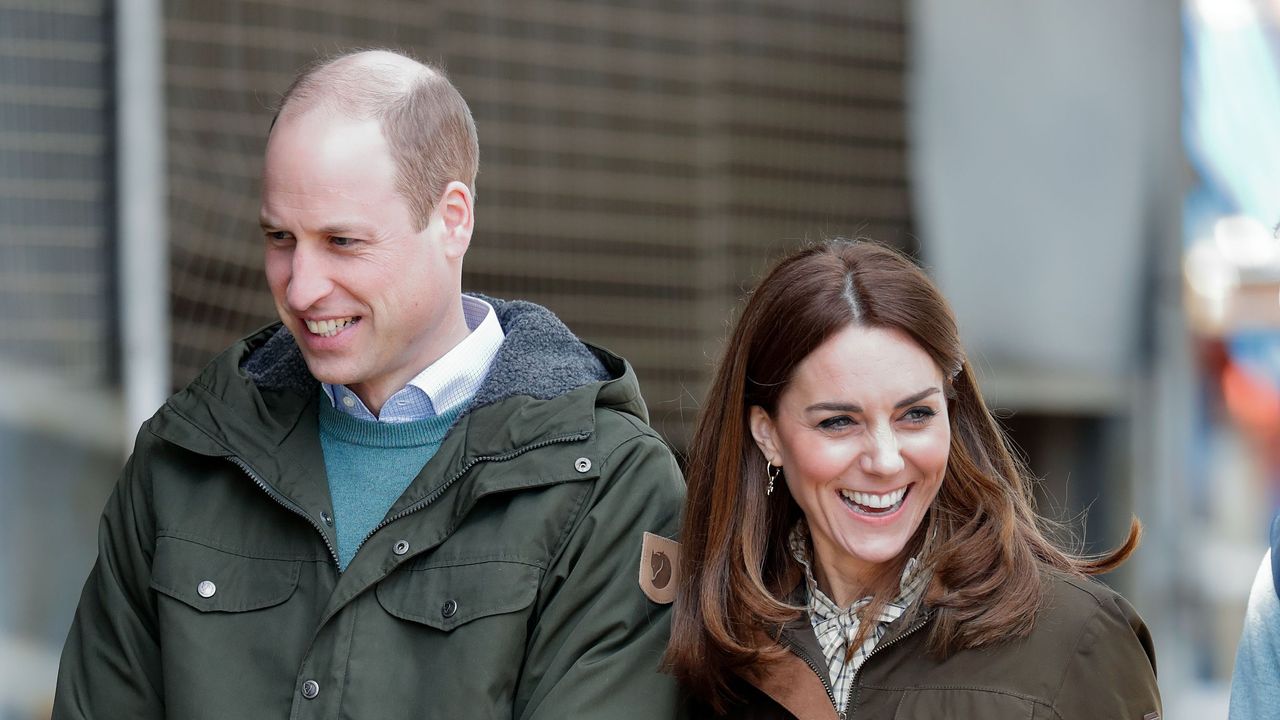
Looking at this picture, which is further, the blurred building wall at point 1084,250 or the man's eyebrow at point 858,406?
the blurred building wall at point 1084,250

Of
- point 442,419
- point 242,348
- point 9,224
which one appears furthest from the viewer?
point 9,224

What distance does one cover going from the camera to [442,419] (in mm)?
2961

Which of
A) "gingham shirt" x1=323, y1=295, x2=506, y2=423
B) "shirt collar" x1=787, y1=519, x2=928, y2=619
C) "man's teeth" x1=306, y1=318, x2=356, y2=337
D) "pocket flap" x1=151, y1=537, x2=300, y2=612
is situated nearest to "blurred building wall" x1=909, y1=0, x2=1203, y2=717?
"shirt collar" x1=787, y1=519, x2=928, y2=619

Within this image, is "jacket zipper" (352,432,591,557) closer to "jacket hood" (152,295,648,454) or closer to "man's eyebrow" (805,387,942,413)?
"jacket hood" (152,295,648,454)

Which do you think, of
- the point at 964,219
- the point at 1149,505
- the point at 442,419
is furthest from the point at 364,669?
the point at 1149,505

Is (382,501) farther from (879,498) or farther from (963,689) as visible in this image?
(963,689)

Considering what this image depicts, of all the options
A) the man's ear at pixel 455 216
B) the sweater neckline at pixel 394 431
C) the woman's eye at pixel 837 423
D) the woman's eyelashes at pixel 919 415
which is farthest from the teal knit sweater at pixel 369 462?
the woman's eyelashes at pixel 919 415

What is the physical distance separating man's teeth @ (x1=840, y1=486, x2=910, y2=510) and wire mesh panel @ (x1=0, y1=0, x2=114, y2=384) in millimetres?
3271

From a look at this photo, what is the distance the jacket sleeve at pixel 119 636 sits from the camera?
289 cm

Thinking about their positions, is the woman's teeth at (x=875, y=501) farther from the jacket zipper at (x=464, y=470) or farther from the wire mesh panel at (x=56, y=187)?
the wire mesh panel at (x=56, y=187)

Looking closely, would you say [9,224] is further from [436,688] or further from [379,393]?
[436,688]

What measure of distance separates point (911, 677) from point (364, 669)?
2.83ft

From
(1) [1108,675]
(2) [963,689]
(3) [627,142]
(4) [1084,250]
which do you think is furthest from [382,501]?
(4) [1084,250]

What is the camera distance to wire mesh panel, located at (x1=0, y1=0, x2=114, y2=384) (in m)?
5.27
